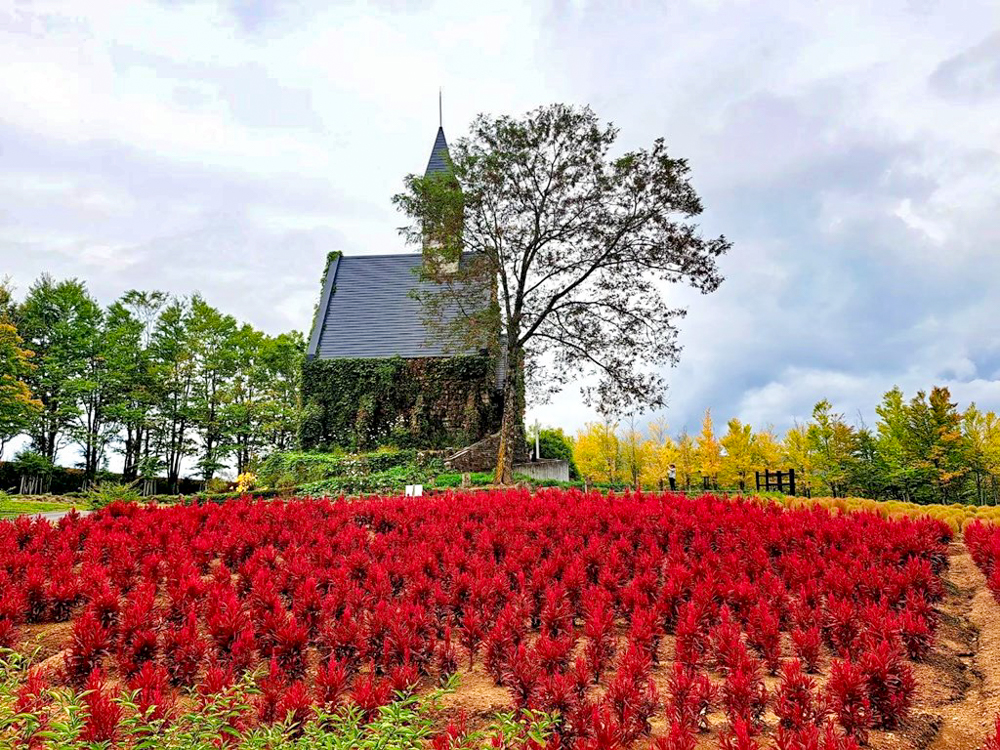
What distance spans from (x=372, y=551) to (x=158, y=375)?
3242cm

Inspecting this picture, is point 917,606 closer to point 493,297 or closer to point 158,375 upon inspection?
point 493,297

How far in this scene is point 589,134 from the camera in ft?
66.3

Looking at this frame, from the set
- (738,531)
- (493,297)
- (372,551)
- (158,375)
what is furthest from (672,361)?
(158,375)

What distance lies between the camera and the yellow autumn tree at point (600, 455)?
35.9 metres

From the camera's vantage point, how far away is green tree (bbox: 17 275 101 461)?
3344 cm

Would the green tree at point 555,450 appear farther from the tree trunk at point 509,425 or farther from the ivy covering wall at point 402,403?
the tree trunk at point 509,425

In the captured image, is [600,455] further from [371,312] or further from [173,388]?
[173,388]

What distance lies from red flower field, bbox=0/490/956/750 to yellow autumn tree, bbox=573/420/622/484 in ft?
92.7

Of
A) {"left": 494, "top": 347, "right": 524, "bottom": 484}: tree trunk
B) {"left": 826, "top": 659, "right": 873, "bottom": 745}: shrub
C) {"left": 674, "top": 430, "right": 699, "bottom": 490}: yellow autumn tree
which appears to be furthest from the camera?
{"left": 674, "top": 430, "right": 699, "bottom": 490}: yellow autumn tree

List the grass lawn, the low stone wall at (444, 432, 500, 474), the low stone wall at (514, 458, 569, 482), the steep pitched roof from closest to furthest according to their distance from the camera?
the grass lawn < the low stone wall at (444, 432, 500, 474) < the low stone wall at (514, 458, 569, 482) < the steep pitched roof

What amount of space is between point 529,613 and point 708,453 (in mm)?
27318

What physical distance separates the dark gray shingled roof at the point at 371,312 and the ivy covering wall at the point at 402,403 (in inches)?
31.5

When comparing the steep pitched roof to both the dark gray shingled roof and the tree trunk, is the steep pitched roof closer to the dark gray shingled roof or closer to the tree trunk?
the dark gray shingled roof

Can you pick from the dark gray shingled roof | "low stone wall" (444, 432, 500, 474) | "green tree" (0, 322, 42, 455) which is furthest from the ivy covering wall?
"green tree" (0, 322, 42, 455)
